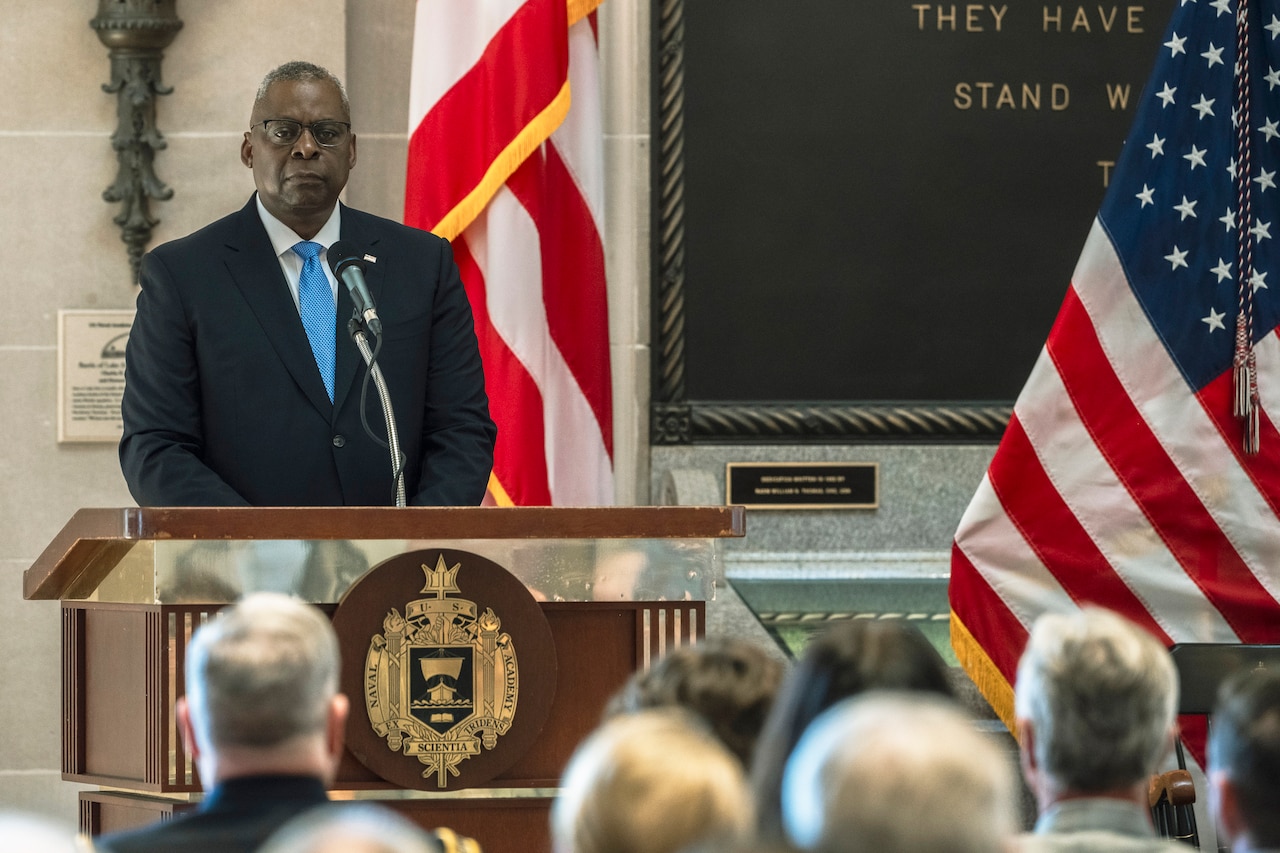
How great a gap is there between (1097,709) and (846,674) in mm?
297

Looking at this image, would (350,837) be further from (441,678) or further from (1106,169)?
(1106,169)

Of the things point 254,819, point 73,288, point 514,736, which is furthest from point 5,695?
point 254,819

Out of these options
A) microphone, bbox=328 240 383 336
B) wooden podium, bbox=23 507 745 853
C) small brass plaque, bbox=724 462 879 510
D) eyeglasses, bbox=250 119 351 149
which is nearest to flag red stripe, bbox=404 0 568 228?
small brass plaque, bbox=724 462 879 510

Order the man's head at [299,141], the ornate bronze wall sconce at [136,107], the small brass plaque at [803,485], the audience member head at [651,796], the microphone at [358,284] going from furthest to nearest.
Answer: the small brass plaque at [803,485] < the ornate bronze wall sconce at [136,107] < the man's head at [299,141] < the microphone at [358,284] < the audience member head at [651,796]

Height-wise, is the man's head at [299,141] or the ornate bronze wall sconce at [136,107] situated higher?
the ornate bronze wall sconce at [136,107]

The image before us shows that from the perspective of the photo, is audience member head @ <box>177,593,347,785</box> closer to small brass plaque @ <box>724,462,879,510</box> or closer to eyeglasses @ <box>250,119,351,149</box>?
eyeglasses @ <box>250,119,351,149</box>

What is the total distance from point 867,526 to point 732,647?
13.8 feet

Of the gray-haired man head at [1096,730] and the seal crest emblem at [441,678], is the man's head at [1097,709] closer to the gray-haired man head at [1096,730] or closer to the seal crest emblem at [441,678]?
the gray-haired man head at [1096,730]

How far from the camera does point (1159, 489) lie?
183 inches

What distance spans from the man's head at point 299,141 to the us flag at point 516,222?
1.81 meters

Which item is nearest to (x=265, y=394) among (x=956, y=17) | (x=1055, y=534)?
(x=1055, y=534)

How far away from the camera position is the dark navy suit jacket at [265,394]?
3465 mm

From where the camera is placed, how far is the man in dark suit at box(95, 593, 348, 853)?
182 cm

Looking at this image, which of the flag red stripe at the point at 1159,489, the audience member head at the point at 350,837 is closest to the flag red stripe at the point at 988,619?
the flag red stripe at the point at 1159,489
